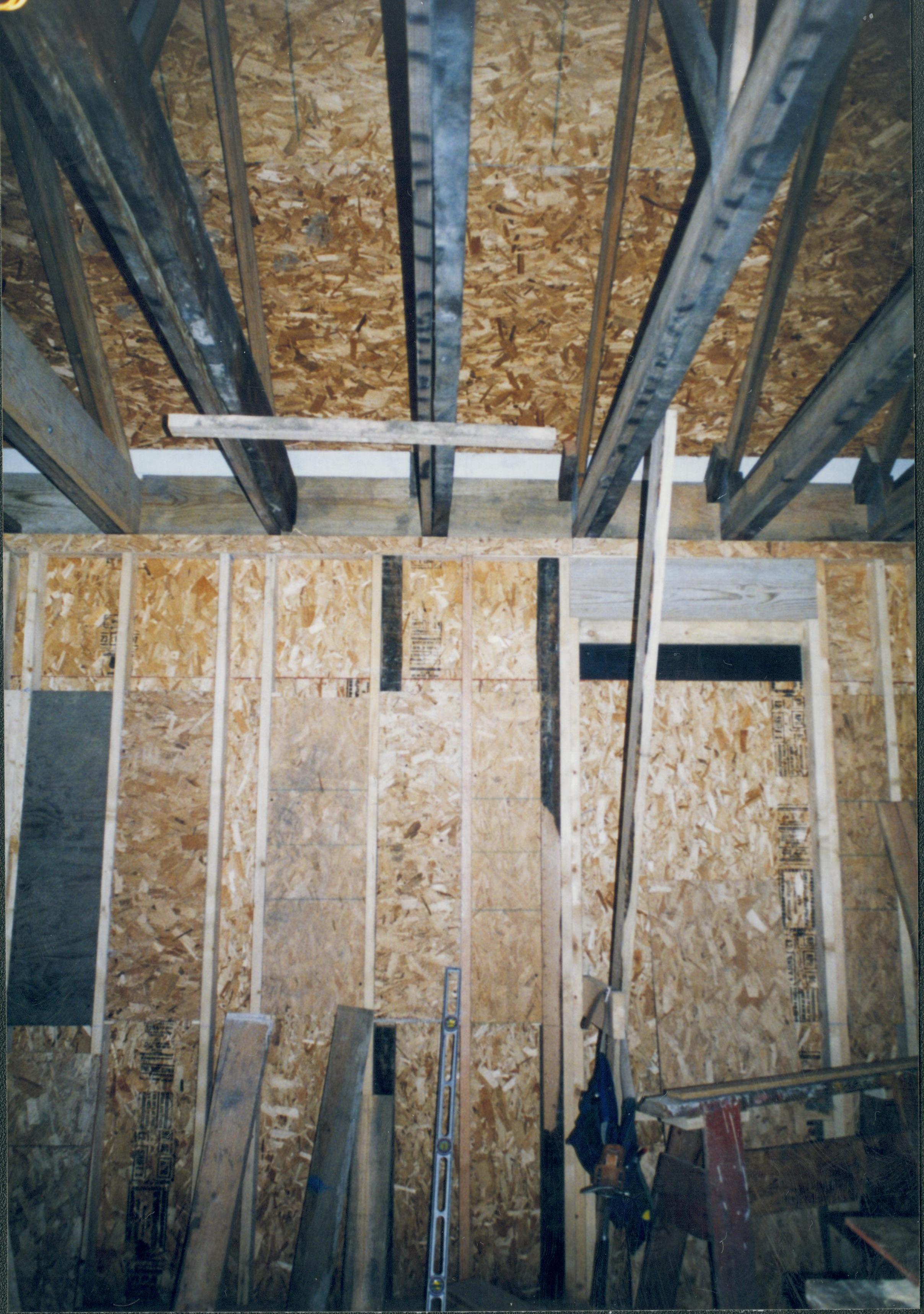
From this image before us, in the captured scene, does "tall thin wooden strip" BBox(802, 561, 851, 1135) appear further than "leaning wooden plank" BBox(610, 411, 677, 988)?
Yes

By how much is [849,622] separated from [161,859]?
408 centimetres

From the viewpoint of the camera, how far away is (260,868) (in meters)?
3.88

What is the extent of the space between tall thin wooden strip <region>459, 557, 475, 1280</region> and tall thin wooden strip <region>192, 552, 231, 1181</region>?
1.30m

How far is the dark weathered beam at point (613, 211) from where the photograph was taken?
2.53 metres

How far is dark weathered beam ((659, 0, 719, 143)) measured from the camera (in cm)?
185

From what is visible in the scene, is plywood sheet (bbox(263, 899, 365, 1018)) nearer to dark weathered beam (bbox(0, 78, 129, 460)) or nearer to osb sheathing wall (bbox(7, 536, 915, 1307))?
osb sheathing wall (bbox(7, 536, 915, 1307))

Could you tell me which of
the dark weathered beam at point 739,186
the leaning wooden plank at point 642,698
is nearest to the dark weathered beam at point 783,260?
the leaning wooden plank at point 642,698

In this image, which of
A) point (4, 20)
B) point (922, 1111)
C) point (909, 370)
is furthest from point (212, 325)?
point (922, 1111)

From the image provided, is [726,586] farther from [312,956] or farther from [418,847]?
[312,956]

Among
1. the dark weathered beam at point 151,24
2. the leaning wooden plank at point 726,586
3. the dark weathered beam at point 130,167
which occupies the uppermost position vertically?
the dark weathered beam at point 151,24

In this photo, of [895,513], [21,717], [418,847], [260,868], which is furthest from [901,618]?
[21,717]

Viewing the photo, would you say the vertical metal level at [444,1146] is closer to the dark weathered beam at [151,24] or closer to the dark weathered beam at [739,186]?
the dark weathered beam at [739,186]

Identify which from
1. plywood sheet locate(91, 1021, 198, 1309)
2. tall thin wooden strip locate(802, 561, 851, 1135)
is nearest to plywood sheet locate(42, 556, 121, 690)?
plywood sheet locate(91, 1021, 198, 1309)

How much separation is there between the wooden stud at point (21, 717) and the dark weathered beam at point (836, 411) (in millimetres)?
3904
